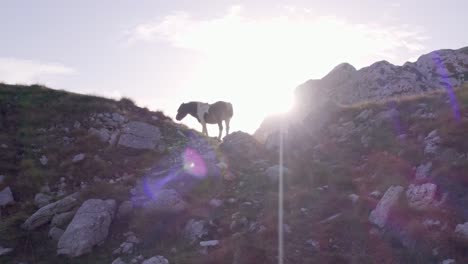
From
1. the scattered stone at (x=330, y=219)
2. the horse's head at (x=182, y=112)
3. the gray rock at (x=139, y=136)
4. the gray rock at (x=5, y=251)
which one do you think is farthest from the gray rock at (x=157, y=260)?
the horse's head at (x=182, y=112)

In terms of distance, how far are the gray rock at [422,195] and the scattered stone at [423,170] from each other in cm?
83

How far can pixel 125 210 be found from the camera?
12.3 metres

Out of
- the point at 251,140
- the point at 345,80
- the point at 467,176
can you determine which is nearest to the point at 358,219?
the point at 467,176

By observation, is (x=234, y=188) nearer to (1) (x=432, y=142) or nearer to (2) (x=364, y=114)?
(1) (x=432, y=142)

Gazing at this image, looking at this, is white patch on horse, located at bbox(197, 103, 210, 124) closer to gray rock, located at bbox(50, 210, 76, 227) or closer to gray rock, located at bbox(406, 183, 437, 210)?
gray rock, located at bbox(50, 210, 76, 227)

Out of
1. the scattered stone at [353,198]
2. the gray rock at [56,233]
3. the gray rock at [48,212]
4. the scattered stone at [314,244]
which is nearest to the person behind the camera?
the scattered stone at [314,244]

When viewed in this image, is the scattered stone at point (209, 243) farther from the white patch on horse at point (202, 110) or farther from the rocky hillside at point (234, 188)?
the white patch on horse at point (202, 110)

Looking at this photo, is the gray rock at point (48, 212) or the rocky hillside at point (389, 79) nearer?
the gray rock at point (48, 212)

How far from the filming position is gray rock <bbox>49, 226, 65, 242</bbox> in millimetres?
11429

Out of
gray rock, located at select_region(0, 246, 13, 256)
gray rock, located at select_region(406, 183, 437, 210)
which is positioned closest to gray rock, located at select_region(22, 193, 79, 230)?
gray rock, located at select_region(0, 246, 13, 256)

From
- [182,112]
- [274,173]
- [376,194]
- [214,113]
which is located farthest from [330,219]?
[182,112]

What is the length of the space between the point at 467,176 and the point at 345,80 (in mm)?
20762

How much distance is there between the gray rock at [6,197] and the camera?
13.8 meters

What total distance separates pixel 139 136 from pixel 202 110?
27.6 feet
